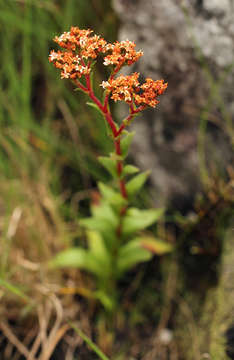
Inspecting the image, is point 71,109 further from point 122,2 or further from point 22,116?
point 122,2

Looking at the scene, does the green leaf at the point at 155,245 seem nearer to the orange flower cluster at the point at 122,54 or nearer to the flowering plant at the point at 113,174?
the flowering plant at the point at 113,174

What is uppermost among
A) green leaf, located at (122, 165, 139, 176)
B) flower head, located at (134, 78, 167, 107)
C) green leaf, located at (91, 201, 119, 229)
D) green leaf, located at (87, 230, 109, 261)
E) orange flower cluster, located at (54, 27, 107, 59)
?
orange flower cluster, located at (54, 27, 107, 59)

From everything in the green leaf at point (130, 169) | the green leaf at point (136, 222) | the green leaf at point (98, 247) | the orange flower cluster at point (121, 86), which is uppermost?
the orange flower cluster at point (121, 86)

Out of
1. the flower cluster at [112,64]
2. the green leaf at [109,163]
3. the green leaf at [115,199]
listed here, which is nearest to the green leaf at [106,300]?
the green leaf at [115,199]

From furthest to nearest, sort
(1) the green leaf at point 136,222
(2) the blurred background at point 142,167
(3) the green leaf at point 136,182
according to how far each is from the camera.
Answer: (2) the blurred background at point 142,167
(1) the green leaf at point 136,222
(3) the green leaf at point 136,182

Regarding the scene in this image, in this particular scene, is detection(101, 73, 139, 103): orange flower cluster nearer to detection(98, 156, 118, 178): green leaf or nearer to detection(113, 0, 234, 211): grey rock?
detection(98, 156, 118, 178): green leaf

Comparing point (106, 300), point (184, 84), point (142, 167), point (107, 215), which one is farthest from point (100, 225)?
point (184, 84)

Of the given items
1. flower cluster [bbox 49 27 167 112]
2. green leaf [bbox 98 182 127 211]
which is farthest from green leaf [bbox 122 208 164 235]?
flower cluster [bbox 49 27 167 112]
